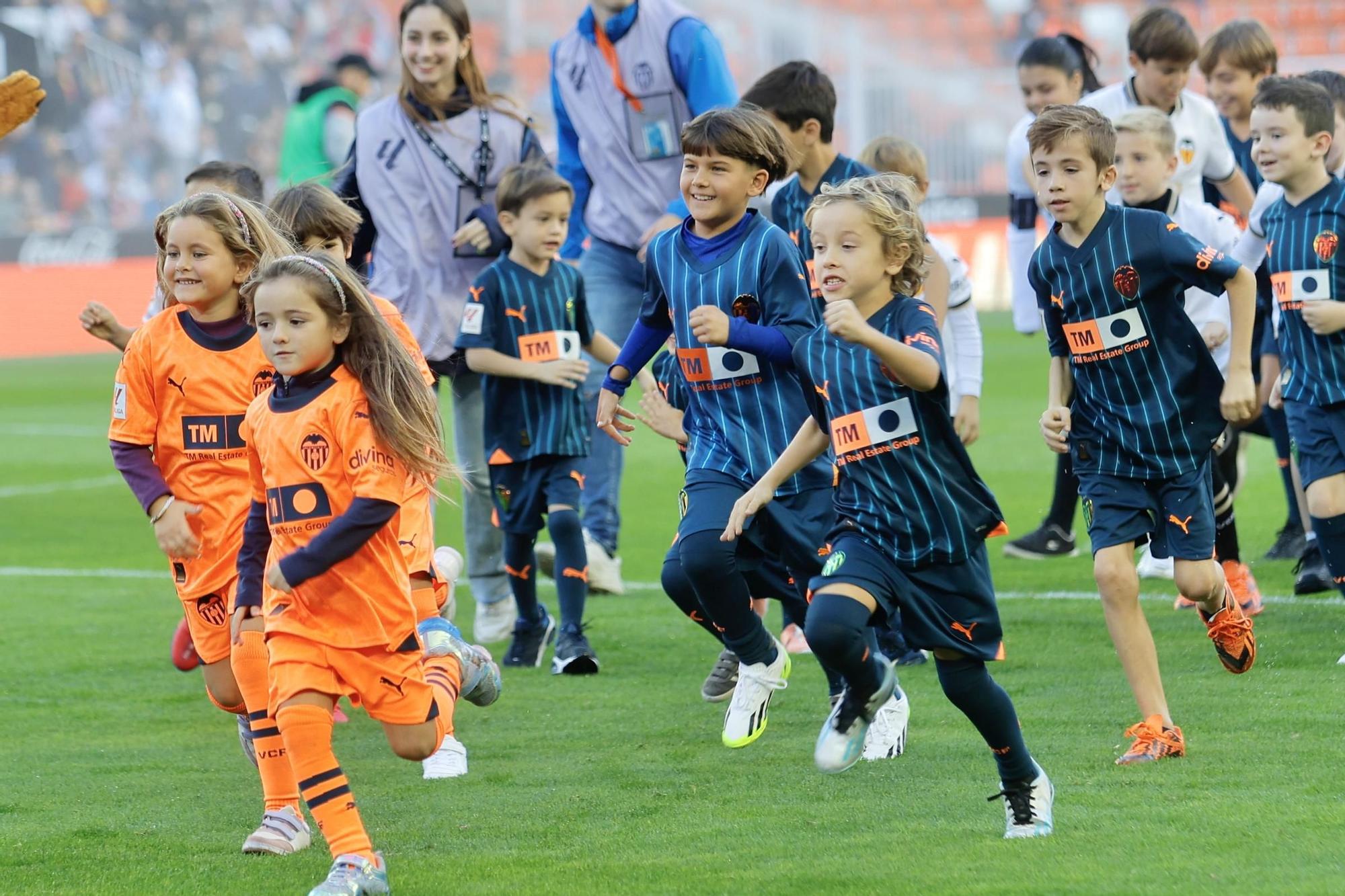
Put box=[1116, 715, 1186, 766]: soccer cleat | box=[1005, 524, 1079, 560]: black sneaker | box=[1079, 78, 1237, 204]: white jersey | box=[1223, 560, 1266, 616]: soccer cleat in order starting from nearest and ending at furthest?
box=[1116, 715, 1186, 766]: soccer cleat → box=[1223, 560, 1266, 616]: soccer cleat → box=[1079, 78, 1237, 204]: white jersey → box=[1005, 524, 1079, 560]: black sneaker

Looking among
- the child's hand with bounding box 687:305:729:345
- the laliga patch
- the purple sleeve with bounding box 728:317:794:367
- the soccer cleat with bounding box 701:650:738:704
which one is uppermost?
the child's hand with bounding box 687:305:729:345

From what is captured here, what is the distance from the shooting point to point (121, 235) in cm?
2409

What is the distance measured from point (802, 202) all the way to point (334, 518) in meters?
2.58

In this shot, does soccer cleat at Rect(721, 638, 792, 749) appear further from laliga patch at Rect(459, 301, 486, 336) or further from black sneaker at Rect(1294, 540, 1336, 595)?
black sneaker at Rect(1294, 540, 1336, 595)

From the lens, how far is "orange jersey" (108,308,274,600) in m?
4.61

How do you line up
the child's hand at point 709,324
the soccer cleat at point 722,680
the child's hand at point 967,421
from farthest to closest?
the soccer cleat at point 722,680 → the child's hand at point 967,421 → the child's hand at point 709,324

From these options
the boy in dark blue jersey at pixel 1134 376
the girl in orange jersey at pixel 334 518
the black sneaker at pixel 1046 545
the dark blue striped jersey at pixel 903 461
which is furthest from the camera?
the black sneaker at pixel 1046 545

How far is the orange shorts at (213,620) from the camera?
15.3 feet

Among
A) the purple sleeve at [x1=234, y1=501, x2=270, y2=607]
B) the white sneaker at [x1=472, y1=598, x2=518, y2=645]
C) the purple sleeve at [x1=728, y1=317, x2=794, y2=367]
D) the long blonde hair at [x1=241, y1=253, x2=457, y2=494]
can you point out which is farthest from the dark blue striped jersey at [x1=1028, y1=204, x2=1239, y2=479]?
the white sneaker at [x1=472, y1=598, x2=518, y2=645]

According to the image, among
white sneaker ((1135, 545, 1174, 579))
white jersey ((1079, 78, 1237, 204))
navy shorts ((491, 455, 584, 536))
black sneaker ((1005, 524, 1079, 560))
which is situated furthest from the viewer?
black sneaker ((1005, 524, 1079, 560))

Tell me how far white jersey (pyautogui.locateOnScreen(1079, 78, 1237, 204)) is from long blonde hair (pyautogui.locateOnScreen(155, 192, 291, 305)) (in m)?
3.87

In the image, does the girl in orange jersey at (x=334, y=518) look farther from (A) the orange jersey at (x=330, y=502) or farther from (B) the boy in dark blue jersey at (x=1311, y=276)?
(B) the boy in dark blue jersey at (x=1311, y=276)

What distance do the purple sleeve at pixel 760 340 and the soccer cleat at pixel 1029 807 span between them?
131 cm

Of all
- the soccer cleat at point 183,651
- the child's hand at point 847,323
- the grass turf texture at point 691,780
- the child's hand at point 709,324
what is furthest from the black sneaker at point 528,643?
the child's hand at point 847,323
